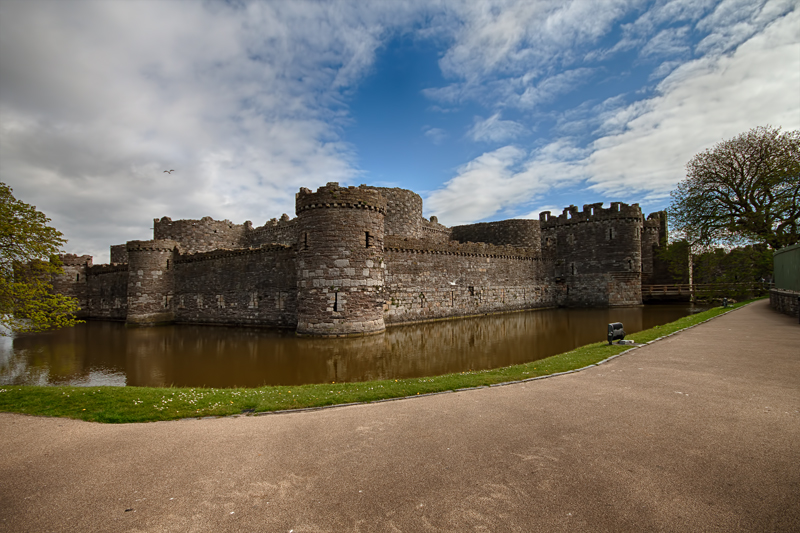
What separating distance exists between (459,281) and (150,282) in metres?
21.1

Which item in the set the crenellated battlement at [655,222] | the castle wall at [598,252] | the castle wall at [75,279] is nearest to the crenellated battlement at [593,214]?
the castle wall at [598,252]

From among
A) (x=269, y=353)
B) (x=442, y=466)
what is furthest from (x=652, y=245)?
(x=442, y=466)

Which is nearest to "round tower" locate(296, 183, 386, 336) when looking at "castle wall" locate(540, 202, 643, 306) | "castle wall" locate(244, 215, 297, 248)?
"castle wall" locate(244, 215, 297, 248)

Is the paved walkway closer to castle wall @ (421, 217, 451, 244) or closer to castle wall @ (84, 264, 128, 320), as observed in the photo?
castle wall @ (421, 217, 451, 244)

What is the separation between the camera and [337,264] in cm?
1789

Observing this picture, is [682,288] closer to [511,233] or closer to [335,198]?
[511,233]

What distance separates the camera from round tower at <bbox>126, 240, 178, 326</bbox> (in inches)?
989

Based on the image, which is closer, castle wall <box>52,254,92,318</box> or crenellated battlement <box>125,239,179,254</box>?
crenellated battlement <box>125,239,179,254</box>

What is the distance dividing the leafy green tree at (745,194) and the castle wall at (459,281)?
10661 millimetres

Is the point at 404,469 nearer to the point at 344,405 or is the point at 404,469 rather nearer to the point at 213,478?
the point at 213,478

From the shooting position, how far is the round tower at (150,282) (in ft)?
82.4

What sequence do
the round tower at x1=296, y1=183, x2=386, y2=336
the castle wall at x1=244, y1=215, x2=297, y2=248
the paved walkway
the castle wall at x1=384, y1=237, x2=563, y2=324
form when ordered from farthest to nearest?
the castle wall at x1=244, y1=215, x2=297, y2=248
the castle wall at x1=384, y1=237, x2=563, y2=324
the round tower at x1=296, y1=183, x2=386, y2=336
the paved walkway

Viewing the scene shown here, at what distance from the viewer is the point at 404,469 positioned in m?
4.17

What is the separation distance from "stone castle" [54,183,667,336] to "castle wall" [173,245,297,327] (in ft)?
0.23
